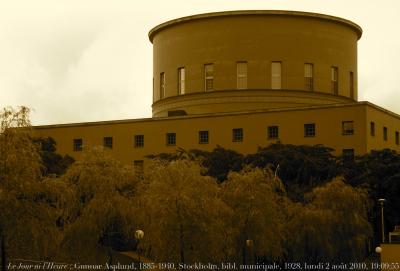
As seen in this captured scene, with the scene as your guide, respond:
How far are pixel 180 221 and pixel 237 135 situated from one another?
25.0 metres

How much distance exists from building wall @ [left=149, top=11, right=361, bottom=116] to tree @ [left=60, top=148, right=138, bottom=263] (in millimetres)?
28969

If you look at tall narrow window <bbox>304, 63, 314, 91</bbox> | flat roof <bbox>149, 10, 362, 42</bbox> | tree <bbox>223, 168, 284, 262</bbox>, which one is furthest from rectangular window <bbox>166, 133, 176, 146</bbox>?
tree <bbox>223, 168, 284, 262</bbox>

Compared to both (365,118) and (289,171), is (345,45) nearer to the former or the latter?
(365,118)

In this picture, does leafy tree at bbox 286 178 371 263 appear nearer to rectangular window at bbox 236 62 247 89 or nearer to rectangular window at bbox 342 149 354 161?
rectangular window at bbox 342 149 354 161

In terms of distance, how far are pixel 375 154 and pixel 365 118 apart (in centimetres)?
401

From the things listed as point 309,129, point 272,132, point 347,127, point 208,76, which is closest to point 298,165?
point 347,127

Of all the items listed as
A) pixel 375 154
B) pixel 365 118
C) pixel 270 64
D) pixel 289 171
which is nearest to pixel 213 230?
pixel 289 171

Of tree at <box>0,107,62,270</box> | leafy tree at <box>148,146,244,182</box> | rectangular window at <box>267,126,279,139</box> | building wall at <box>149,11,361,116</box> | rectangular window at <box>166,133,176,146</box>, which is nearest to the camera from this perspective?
tree at <box>0,107,62,270</box>

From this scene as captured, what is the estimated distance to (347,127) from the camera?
53406mm

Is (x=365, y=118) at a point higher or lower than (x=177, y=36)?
lower

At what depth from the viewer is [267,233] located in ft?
116

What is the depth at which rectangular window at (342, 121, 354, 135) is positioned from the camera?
174 ft

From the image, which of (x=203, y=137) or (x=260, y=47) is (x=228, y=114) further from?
(x=260, y=47)

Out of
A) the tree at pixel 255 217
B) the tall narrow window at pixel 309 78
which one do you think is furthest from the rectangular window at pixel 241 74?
the tree at pixel 255 217
